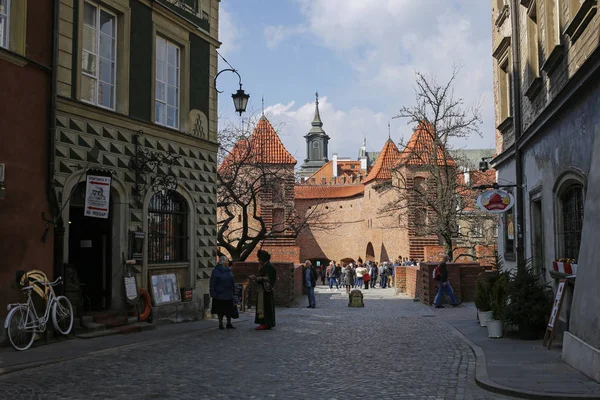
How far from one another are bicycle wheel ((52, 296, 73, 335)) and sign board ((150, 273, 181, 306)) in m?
3.32

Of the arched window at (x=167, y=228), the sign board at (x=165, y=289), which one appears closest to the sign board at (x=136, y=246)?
the arched window at (x=167, y=228)

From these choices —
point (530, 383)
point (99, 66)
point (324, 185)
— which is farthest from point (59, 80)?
point (324, 185)

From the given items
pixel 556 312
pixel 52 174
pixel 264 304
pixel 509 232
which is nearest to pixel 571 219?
pixel 556 312

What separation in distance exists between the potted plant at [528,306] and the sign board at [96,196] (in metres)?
7.80

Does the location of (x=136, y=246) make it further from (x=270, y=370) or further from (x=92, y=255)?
(x=270, y=370)

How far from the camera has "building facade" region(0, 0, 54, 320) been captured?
36.4ft

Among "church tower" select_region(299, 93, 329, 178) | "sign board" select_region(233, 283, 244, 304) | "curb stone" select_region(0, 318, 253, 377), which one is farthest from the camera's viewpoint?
"church tower" select_region(299, 93, 329, 178)

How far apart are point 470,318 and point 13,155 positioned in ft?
39.3

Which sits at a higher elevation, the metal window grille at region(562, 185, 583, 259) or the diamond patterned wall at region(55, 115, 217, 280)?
the diamond patterned wall at region(55, 115, 217, 280)

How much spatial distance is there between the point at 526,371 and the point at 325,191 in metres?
69.6

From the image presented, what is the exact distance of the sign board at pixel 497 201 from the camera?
48.5 ft

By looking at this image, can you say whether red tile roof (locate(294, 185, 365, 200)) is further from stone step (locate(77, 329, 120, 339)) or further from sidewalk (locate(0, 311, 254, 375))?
stone step (locate(77, 329, 120, 339))

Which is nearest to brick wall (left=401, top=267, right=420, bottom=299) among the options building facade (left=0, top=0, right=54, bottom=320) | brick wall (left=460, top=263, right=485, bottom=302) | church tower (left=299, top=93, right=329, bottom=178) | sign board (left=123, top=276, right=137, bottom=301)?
brick wall (left=460, top=263, right=485, bottom=302)

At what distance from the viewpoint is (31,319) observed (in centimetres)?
1114
